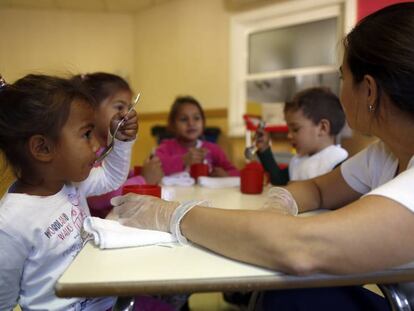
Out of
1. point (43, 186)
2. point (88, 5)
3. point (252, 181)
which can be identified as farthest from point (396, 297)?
point (88, 5)

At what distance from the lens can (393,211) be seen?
1.71 feet

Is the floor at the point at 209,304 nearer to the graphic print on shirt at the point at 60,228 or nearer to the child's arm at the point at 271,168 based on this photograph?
the child's arm at the point at 271,168

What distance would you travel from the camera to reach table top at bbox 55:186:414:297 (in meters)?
0.49

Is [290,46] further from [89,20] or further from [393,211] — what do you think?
[393,211]

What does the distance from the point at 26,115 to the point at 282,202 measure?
68 cm

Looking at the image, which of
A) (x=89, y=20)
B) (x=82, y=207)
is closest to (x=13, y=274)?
(x=82, y=207)

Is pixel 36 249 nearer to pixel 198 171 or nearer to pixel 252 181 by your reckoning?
pixel 252 181

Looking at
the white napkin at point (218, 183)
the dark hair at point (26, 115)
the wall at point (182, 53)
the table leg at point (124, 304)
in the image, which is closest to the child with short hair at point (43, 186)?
the dark hair at point (26, 115)

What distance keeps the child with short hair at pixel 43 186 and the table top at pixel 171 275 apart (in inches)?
7.8

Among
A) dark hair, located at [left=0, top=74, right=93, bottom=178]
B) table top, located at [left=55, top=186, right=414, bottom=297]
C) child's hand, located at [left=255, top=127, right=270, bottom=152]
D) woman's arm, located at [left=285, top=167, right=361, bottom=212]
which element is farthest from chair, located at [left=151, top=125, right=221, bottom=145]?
table top, located at [left=55, top=186, right=414, bottom=297]

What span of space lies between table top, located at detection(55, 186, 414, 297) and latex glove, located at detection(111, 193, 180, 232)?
0.08 m

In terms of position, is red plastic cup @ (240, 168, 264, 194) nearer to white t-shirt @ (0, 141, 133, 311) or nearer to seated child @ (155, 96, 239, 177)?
white t-shirt @ (0, 141, 133, 311)

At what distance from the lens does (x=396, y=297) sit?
604 mm

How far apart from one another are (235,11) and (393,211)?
280cm
